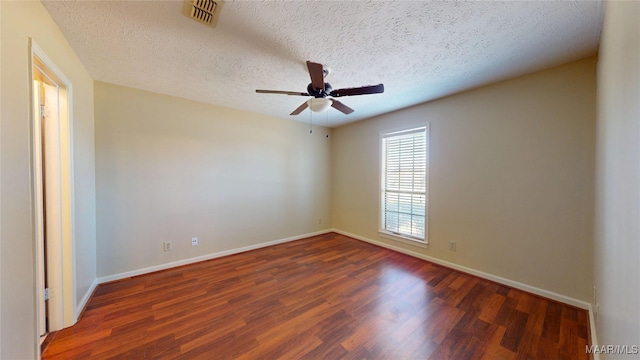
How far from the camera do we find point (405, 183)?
3588 mm

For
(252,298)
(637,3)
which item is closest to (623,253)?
(637,3)

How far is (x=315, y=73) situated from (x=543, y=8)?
1614 millimetres

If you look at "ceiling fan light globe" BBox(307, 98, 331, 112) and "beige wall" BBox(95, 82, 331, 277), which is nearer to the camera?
"ceiling fan light globe" BBox(307, 98, 331, 112)

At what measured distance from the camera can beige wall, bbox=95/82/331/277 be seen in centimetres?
261

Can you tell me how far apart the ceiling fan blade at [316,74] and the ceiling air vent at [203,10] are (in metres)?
0.71

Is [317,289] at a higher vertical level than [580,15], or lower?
lower

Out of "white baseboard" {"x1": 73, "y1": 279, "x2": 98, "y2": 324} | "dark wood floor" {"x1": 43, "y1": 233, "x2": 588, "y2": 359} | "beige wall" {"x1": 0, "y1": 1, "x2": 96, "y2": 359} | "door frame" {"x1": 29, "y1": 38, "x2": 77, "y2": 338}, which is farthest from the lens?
"white baseboard" {"x1": 73, "y1": 279, "x2": 98, "y2": 324}

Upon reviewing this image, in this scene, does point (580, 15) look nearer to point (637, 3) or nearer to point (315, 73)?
point (637, 3)

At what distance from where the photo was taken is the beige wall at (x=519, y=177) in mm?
2057

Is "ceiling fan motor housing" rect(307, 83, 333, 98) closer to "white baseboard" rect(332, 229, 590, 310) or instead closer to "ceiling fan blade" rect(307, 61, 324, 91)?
"ceiling fan blade" rect(307, 61, 324, 91)

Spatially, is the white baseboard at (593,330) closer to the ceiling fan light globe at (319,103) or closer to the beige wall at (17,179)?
the ceiling fan light globe at (319,103)

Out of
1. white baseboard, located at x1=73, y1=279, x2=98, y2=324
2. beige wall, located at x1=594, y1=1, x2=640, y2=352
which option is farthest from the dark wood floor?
beige wall, located at x1=594, y1=1, x2=640, y2=352

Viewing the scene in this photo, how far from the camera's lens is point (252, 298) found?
7.43 feet

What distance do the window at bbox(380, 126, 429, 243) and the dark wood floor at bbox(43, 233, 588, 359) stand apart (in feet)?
2.68
